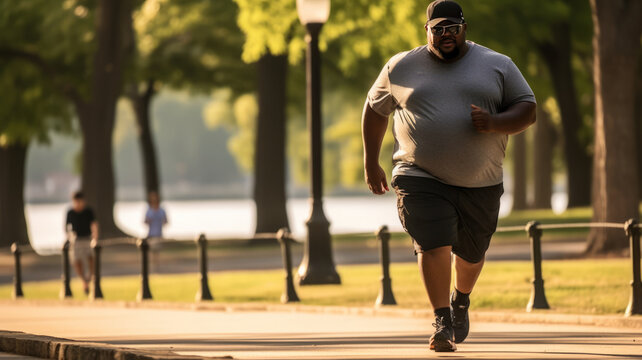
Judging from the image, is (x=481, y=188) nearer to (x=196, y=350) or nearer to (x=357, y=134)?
(x=196, y=350)

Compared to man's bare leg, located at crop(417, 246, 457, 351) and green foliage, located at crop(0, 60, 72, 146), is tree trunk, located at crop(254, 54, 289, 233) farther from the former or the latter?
man's bare leg, located at crop(417, 246, 457, 351)

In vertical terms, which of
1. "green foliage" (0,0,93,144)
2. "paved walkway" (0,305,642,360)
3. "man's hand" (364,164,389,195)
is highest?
"green foliage" (0,0,93,144)

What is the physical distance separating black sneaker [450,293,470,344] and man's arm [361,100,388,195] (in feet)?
3.16

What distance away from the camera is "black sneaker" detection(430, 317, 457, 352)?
838cm

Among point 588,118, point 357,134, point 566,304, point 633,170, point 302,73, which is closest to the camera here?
point 566,304

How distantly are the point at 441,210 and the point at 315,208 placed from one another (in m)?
9.81

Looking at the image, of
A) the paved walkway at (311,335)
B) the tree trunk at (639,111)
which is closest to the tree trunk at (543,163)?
the tree trunk at (639,111)

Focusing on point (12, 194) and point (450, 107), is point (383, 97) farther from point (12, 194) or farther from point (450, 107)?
point (12, 194)

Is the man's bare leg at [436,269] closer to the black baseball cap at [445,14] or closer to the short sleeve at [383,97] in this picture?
the short sleeve at [383,97]

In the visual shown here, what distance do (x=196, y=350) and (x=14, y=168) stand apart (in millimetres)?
31907

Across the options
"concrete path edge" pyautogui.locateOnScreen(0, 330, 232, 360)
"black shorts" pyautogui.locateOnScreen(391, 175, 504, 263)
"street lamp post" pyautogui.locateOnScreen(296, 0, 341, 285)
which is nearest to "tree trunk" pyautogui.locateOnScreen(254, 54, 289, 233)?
"street lamp post" pyautogui.locateOnScreen(296, 0, 341, 285)

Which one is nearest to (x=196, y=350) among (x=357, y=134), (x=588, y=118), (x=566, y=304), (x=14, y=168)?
(x=566, y=304)

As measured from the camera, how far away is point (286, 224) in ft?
112

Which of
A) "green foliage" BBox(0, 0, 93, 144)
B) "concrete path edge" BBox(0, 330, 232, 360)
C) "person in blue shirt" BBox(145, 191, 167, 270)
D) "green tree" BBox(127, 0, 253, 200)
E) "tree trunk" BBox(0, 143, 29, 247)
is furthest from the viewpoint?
"tree trunk" BBox(0, 143, 29, 247)
